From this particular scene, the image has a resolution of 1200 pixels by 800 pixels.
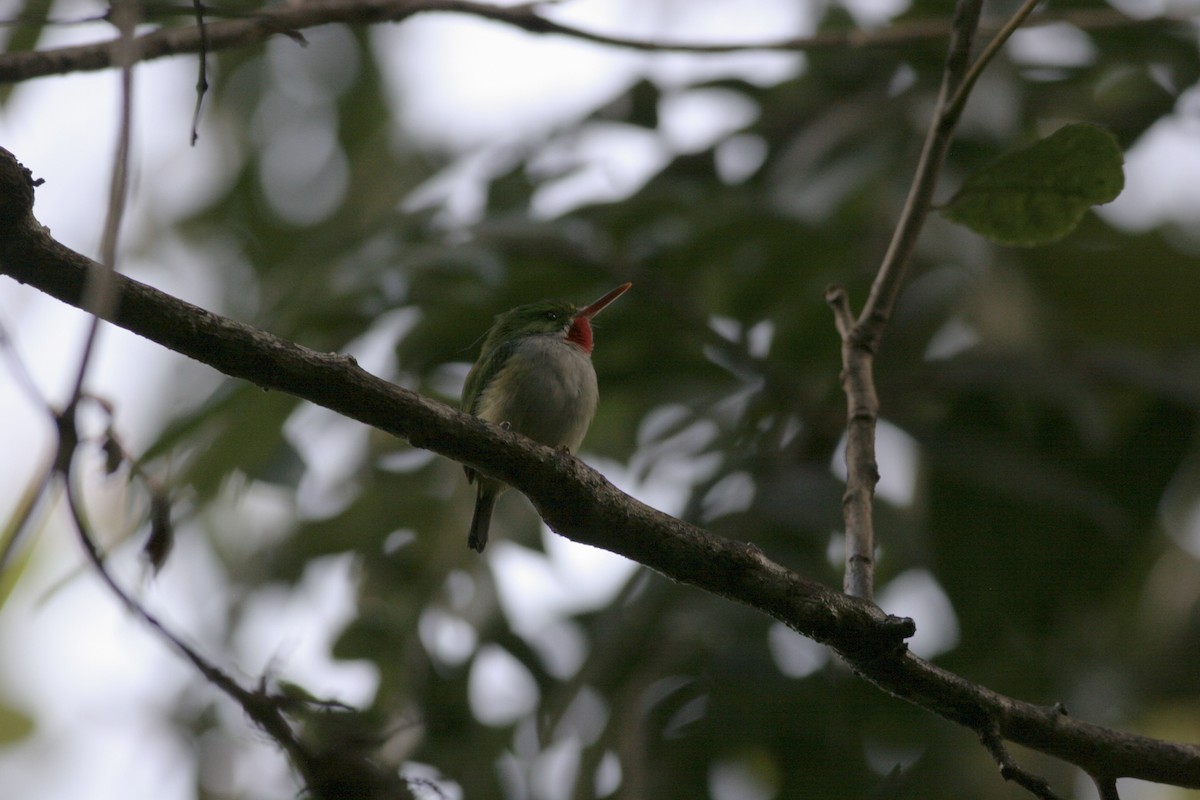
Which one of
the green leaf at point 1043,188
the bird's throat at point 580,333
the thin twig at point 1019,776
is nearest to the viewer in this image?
the thin twig at point 1019,776

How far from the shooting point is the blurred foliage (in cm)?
428

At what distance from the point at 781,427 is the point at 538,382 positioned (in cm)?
104

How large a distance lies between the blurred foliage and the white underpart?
347 millimetres

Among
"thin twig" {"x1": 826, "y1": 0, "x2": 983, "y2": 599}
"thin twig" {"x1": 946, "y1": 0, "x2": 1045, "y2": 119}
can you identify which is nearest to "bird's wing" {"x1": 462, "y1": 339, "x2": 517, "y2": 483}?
"thin twig" {"x1": 826, "y1": 0, "x2": 983, "y2": 599}

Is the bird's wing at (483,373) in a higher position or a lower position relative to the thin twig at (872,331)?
lower

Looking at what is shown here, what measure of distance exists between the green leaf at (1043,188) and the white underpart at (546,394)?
6.09ft

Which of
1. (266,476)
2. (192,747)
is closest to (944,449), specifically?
(266,476)

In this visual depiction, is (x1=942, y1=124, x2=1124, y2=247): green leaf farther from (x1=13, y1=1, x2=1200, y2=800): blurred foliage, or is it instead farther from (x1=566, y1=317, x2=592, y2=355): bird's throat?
(x1=566, y1=317, x2=592, y2=355): bird's throat

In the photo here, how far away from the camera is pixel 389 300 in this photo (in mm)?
4152

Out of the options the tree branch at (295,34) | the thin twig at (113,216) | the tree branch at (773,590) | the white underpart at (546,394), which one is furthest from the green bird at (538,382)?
the thin twig at (113,216)

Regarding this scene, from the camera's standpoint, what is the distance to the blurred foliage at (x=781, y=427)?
4281 millimetres

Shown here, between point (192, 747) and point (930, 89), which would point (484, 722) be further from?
point (930, 89)

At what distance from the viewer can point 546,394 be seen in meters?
4.40

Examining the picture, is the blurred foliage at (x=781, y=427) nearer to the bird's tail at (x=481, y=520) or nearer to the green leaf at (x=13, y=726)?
the bird's tail at (x=481, y=520)
